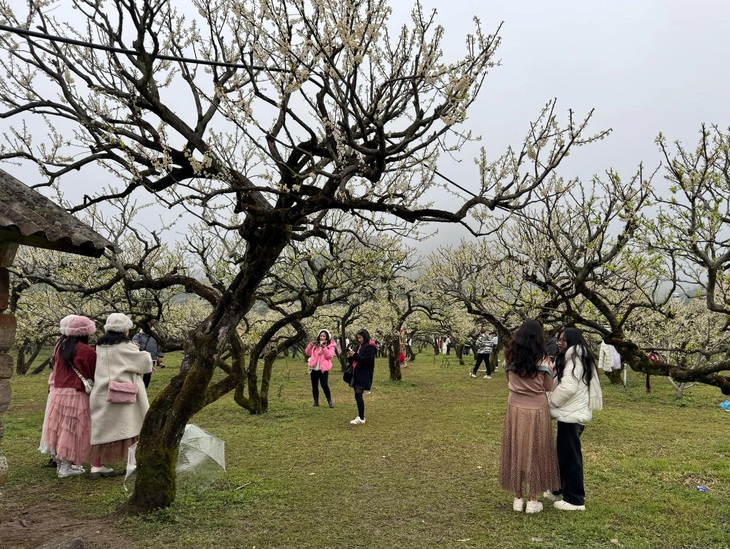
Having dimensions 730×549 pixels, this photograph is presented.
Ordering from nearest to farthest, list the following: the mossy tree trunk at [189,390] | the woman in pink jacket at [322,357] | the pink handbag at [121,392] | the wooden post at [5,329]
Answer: the wooden post at [5,329]
the mossy tree trunk at [189,390]
the pink handbag at [121,392]
the woman in pink jacket at [322,357]

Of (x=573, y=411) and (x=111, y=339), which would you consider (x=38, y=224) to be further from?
(x=573, y=411)

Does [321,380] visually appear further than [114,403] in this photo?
Yes

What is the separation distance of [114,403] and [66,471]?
1192 millimetres

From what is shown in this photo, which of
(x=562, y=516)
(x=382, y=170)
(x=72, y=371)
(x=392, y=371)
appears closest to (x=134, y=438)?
(x=72, y=371)

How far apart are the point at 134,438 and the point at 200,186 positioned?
125 inches

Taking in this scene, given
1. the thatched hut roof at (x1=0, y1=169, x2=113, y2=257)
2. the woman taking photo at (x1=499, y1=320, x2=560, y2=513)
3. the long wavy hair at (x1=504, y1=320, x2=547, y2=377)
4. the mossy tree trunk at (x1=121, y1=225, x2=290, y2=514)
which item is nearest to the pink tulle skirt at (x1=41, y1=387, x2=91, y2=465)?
the mossy tree trunk at (x1=121, y1=225, x2=290, y2=514)

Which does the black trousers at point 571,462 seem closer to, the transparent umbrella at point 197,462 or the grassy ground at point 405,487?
the grassy ground at point 405,487

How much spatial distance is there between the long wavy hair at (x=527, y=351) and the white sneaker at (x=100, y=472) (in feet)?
16.4

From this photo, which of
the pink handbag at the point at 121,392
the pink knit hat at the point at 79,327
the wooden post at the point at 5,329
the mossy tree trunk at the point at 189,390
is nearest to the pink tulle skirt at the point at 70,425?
the pink handbag at the point at 121,392

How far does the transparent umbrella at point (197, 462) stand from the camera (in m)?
5.64

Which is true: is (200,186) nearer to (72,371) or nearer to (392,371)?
(72,371)

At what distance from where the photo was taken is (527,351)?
5188mm

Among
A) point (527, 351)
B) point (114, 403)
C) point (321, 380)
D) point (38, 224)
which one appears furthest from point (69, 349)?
point (321, 380)

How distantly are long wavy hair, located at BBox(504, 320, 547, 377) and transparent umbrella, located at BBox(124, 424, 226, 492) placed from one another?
3380mm
